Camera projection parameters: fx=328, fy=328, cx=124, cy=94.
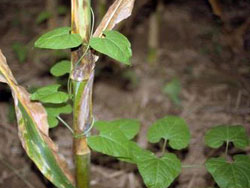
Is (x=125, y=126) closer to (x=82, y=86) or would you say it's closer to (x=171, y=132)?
(x=171, y=132)

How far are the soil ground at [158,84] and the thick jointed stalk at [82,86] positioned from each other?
37 cm

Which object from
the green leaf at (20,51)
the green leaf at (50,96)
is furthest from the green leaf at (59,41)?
the green leaf at (20,51)

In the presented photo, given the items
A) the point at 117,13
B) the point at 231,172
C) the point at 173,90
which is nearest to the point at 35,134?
the point at 117,13

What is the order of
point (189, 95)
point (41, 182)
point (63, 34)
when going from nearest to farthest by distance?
point (63, 34) → point (41, 182) → point (189, 95)

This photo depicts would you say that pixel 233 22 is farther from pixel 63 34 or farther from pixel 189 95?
pixel 63 34

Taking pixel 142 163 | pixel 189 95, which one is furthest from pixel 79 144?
pixel 189 95

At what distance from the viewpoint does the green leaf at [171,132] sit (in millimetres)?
1097

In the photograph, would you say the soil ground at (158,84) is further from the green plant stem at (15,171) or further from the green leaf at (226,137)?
the green leaf at (226,137)

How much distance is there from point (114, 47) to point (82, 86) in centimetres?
18

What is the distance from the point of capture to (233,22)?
230 cm

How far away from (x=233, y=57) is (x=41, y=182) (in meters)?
1.53

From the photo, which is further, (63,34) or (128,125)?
(128,125)

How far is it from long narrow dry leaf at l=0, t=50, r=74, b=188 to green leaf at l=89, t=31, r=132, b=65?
319 mm

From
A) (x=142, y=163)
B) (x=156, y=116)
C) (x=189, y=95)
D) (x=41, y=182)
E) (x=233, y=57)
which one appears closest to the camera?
(x=142, y=163)
